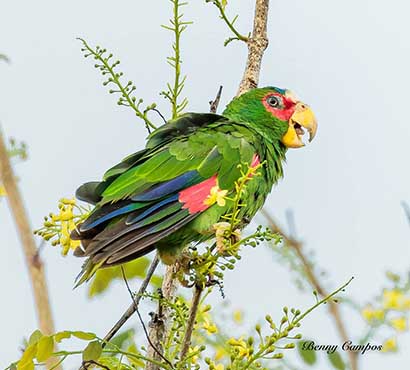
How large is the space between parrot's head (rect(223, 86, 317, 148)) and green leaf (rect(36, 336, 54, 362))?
1.30m

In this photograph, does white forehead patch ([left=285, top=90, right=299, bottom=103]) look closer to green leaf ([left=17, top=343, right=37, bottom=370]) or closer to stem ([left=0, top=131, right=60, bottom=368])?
stem ([left=0, top=131, right=60, bottom=368])

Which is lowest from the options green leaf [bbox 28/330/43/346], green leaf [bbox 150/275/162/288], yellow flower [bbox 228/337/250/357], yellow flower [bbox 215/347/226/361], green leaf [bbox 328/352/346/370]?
green leaf [bbox 328/352/346/370]

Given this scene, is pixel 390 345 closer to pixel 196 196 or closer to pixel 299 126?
pixel 196 196

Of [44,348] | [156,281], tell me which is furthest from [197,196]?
[44,348]

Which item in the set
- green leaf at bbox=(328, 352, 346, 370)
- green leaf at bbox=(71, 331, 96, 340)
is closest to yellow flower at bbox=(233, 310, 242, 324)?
green leaf at bbox=(328, 352, 346, 370)

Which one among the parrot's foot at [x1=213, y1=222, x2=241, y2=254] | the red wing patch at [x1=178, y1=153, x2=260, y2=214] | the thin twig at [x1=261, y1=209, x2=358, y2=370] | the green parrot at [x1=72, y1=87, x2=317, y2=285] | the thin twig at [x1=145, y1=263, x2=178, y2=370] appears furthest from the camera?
the red wing patch at [x1=178, y1=153, x2=260, y2=214]

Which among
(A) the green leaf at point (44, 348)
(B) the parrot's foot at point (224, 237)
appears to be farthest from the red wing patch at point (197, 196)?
(A) the green leaf at point (44, 348)

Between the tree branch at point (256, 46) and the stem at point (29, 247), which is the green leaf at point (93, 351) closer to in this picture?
the stem at point (29, 247)

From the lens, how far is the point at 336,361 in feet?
6.40

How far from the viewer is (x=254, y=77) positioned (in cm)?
262

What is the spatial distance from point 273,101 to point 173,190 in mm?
738

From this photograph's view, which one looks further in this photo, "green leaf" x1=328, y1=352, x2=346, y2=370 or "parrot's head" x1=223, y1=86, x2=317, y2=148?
"parrot's head" x1=223, y1=86, x2=317, y2=148

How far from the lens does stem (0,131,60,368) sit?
2.03 metres

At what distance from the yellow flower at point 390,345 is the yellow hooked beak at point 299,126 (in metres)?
0.84
